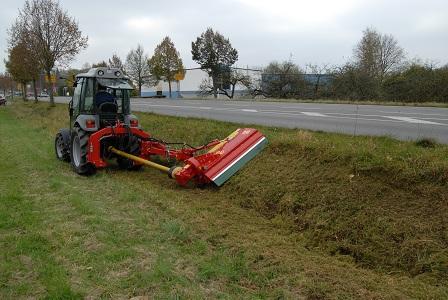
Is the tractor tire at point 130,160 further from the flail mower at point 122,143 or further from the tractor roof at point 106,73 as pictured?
the tractor roof at point 106,73

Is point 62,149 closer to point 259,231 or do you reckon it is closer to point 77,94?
point 77,94

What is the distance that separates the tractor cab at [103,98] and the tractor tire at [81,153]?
247 mm

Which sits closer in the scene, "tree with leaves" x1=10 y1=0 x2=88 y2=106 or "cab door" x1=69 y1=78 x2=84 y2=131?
"cab door" x1=69 y1=78 x2=84 y2=131

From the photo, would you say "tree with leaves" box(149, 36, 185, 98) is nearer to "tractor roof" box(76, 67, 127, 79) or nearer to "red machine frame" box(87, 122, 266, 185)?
"tractor roof" box(76, 67, 127, 79)

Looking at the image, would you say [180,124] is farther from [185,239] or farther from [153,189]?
[185,239]

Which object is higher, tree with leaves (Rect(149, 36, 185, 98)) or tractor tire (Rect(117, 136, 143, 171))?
tree with leaves (Rect(149, 36, 185, 98))

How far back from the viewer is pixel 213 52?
192 ft

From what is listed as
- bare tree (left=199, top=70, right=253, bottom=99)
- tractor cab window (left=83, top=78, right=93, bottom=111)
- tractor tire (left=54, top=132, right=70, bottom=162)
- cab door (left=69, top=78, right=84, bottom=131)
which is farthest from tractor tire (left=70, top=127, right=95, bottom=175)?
bare tree (left=199, top=70, right=253, bottom=99)

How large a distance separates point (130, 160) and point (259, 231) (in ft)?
15.6

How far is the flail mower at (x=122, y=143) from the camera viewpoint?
772 cm

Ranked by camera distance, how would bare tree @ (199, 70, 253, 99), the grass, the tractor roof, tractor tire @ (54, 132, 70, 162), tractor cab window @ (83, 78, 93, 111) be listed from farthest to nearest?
bare tree @ (199, 70, 253, 99) → tractor tire @ (54, 132, 70, 162) → tractor cab window @ (83, 78, 93, 111) → the tractor roof → the grass

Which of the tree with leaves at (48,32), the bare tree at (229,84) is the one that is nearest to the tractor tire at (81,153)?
the tree with leaves at (48,32)

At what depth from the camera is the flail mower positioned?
7.72 meters

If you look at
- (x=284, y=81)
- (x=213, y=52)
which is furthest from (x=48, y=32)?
(x=213, y=52)
